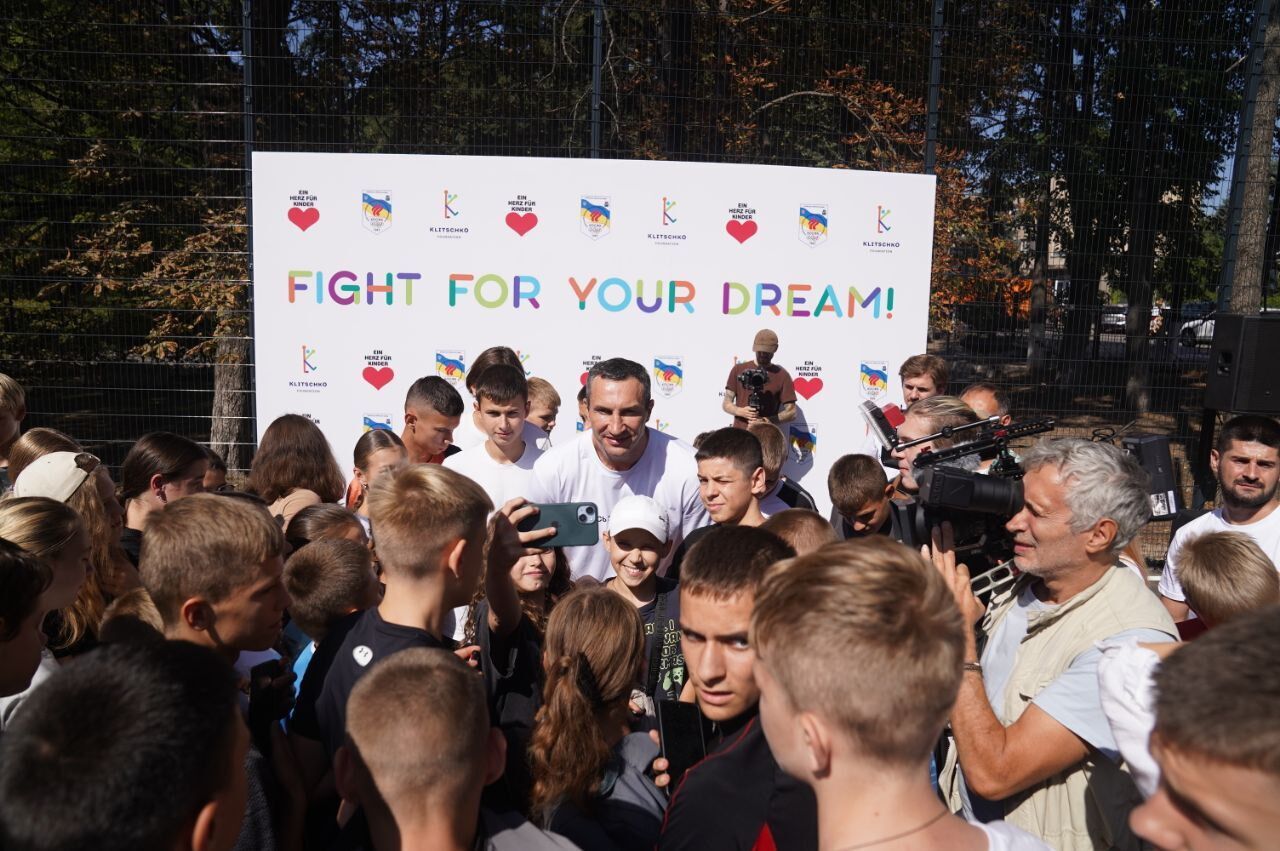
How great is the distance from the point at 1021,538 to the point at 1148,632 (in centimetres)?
42

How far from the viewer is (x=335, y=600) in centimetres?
292

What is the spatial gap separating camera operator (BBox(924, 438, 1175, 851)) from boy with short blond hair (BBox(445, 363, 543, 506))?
7.78 ft

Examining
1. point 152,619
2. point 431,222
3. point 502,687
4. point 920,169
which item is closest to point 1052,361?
point 920,169

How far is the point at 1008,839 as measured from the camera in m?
1.55

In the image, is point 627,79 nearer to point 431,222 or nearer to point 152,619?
point 431,222

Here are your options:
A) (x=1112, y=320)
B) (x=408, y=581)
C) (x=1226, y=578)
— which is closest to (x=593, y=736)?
(x=408, y=581)

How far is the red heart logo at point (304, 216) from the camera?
6711 mm

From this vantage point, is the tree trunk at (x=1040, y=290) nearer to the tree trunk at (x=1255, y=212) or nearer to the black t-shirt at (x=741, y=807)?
the tree trunk at (x=1255, y=212)

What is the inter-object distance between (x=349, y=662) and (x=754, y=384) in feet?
15.0

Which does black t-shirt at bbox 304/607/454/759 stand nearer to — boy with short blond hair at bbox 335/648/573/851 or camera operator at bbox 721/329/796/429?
boy with short blond hair at bbox 335/648/573/851

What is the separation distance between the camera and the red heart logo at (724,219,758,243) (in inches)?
269

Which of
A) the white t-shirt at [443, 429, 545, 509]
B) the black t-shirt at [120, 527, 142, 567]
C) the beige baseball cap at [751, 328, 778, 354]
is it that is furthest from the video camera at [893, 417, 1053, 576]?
the beige baseball cap at [751, 328, 778, 354]

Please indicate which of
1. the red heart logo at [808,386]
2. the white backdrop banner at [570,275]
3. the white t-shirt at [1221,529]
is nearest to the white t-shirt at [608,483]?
the white t-shirt at [1221,529]

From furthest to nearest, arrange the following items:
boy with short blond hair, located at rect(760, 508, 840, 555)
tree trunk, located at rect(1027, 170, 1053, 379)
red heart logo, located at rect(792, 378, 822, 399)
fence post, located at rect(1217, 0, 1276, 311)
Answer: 1. tree trunk, located at rect(1027, 170, 1053, 379)
2. fence post, located at rect(1217, 0, 1276, 311)
3. red heart logo, located at rect(792, 378, 822, 399)
4. boy with short blond hair, located at rect(760, 508, 840, 555)
